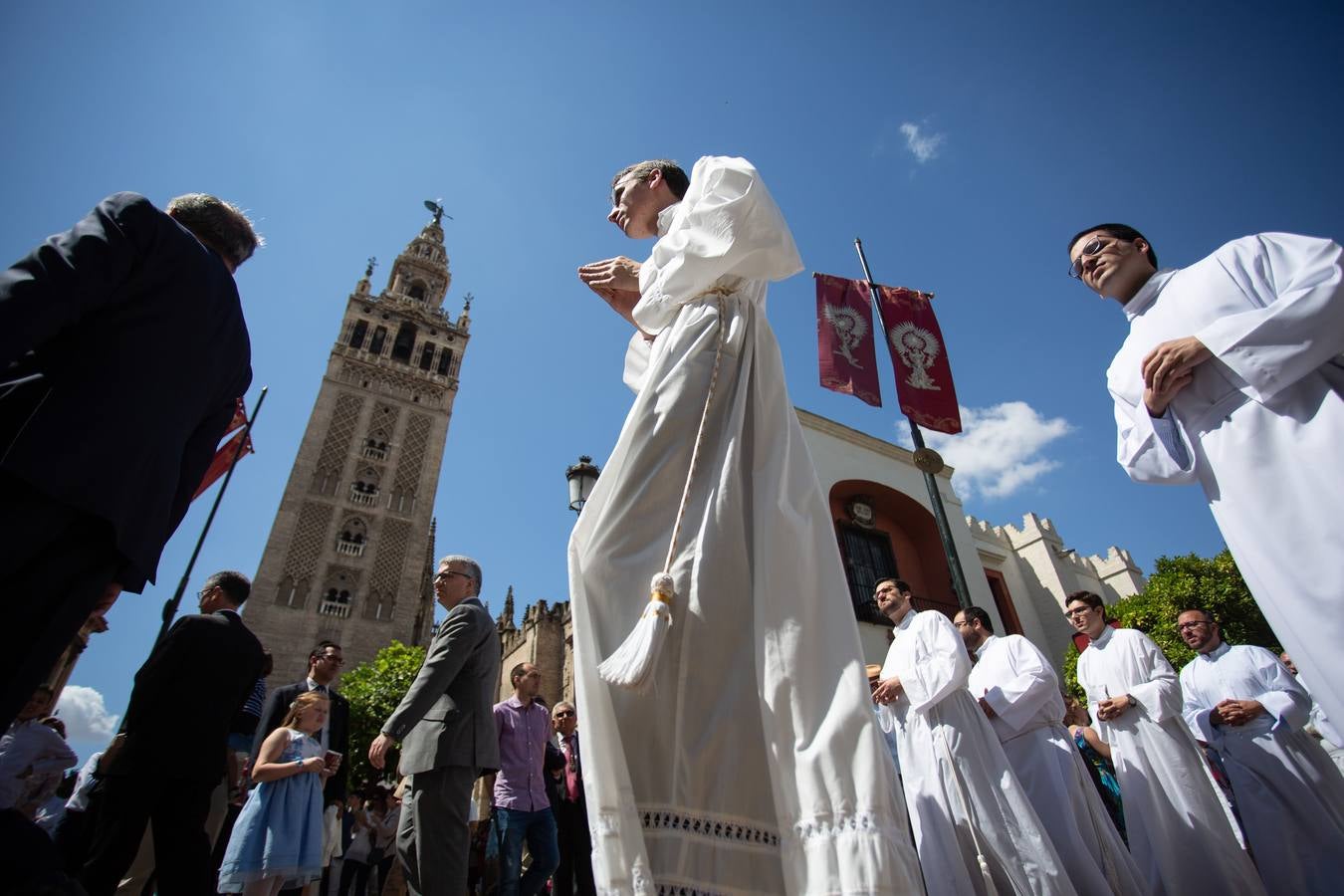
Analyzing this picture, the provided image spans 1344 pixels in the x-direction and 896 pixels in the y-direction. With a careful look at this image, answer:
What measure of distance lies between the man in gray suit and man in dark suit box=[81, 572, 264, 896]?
79cm

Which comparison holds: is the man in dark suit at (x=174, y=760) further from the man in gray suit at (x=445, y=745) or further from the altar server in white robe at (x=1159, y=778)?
the altar server in white robe at (x=1159, y=778)

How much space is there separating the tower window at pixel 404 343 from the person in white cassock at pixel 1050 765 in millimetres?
45497

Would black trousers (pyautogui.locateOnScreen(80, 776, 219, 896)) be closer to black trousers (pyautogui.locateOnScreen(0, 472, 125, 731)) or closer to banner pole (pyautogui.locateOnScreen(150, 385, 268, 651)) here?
black trousers (pyautogui.locateOnScreen(0, 472, 125, 731))

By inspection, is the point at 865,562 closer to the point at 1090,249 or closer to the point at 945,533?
the point at 945,533

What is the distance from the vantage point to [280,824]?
3.92 meters

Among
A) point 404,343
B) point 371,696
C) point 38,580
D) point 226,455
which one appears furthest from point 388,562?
point 38,580

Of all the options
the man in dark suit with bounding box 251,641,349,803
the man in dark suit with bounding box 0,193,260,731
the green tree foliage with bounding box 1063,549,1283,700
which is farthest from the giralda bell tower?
the man in dark suit with bounding box 0,193,260,731

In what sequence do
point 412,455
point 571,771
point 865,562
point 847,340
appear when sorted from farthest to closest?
point 412,455, point 865,562, point 847,340, point 571,771

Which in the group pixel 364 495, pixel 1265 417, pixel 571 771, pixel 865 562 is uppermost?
pixel 364 495

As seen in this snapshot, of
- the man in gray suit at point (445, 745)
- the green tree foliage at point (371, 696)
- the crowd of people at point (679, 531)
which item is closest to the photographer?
the crowd of people at point (679, 531)

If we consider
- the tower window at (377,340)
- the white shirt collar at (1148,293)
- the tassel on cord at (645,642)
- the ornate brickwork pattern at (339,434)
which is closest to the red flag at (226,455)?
the tassel on cord at (645,642)

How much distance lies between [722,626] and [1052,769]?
385cm

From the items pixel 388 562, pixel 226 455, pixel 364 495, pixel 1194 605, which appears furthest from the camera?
pixel 364 495

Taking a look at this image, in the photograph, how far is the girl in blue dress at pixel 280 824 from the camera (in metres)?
3.75
